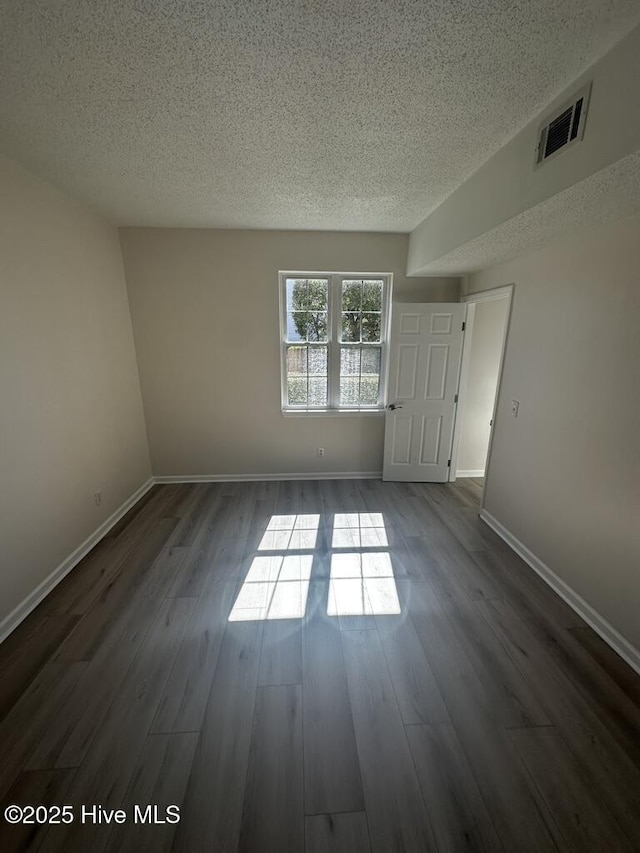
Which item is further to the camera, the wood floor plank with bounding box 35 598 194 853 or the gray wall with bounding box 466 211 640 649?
the gray wall with bounding box 466 211 640 649

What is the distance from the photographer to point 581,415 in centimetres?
197

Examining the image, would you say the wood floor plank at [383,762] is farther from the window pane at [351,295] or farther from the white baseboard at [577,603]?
the window pane at [351,295]

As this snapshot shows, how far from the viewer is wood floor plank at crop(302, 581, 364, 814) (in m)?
1.17

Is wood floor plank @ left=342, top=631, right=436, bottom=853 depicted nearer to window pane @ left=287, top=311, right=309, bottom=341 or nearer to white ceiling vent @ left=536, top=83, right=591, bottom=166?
white ceiling vent @ left=536, top=83, right=591, bottom=166

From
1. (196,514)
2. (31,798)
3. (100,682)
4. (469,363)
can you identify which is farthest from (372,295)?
(31,798)

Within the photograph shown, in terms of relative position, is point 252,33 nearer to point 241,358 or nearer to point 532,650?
point 241,358

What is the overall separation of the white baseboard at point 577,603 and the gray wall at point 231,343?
1.66 m

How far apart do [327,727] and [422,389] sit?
2.97 metres

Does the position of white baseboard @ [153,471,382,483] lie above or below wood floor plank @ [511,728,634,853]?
above

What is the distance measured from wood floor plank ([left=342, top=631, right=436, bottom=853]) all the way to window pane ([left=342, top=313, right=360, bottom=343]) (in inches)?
114

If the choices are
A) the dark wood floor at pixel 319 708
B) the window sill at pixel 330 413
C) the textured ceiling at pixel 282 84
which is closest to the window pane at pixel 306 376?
the window sill at pixel 330 413

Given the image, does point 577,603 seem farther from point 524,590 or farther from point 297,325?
point 297,325

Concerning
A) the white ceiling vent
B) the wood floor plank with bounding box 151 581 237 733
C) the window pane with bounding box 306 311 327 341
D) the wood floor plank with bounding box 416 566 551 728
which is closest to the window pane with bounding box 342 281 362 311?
the window pane with bounding box 306 311 327 341

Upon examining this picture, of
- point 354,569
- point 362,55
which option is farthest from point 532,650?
point 362,55
